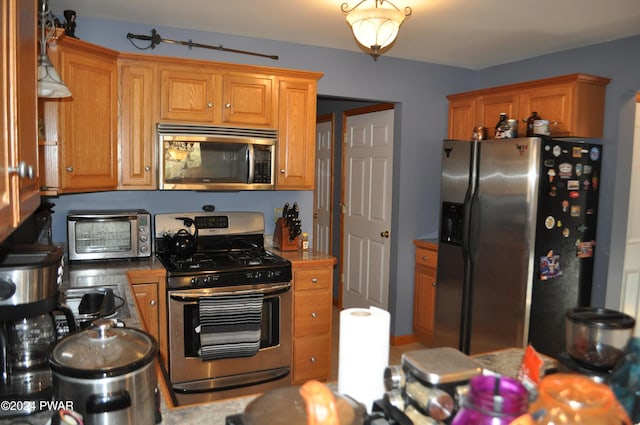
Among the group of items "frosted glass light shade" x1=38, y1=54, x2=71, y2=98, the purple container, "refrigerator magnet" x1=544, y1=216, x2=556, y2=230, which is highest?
"frosted glass light shade" x1=38, y1=54, x2=71, y2=98

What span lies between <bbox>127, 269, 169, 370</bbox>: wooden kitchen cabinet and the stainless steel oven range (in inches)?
1.7

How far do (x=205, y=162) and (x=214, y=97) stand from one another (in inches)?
17.8

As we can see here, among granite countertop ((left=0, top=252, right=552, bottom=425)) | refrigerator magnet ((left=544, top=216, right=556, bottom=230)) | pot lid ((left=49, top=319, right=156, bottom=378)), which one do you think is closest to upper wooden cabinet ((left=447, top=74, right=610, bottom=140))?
refrigerator magnet ((left=544, top=216, right=556, bottom=230))

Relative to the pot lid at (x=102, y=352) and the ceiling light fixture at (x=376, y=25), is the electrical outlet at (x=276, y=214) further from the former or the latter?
the pot lid at (x=102, y=352)

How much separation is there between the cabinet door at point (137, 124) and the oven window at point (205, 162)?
13 cm

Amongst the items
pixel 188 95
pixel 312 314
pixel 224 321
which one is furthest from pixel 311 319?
pixel 188 95

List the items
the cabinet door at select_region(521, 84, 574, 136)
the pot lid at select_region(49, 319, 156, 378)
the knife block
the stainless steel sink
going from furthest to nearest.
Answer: the knife block, the cabinet door at select_region(521, 84, 574, 136), the stainless steel sink, the pot lid at select_region(49, 319, 156, 378)

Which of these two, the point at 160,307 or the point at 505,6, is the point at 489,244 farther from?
the point at 160,307

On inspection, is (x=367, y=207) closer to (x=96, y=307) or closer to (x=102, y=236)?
(x=102, y=236)

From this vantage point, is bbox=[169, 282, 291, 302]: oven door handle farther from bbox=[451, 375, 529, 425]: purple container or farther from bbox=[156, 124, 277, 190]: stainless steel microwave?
bbox=[451, 375, 529, 425]: purple container

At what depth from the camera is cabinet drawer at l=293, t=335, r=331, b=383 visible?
11.3 feet

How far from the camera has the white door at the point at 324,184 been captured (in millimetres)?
5504

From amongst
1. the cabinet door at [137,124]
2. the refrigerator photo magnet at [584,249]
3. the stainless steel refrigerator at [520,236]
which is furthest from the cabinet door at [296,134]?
the refrigerator photo magnet at [584,249]

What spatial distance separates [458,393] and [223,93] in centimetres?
288
